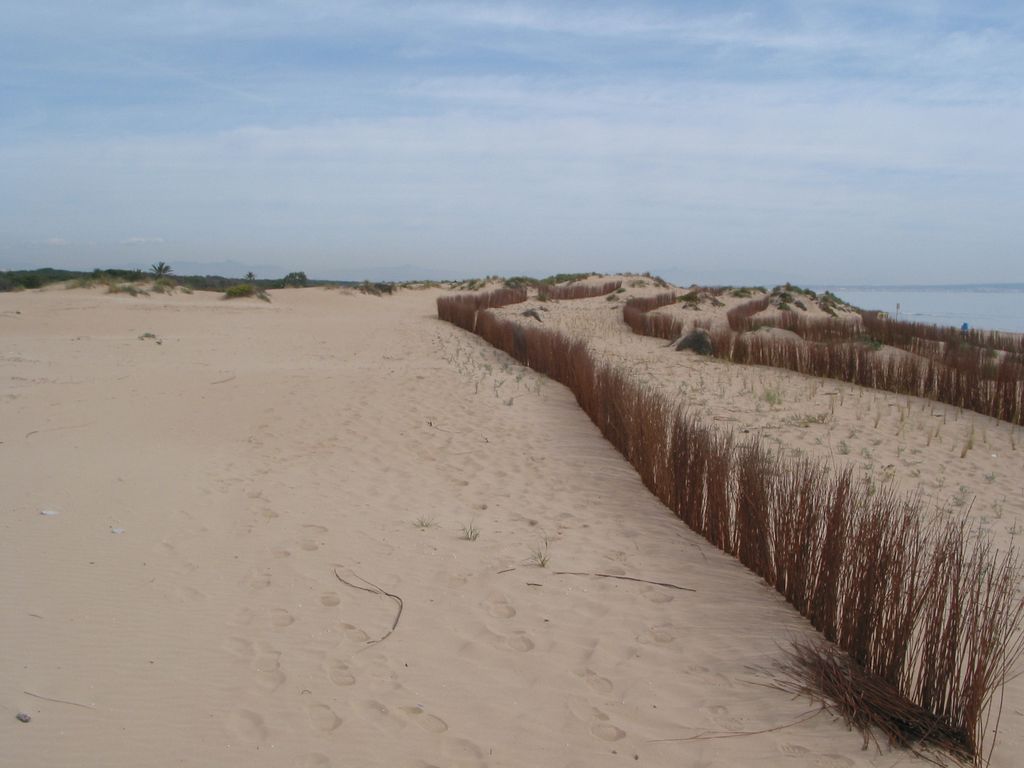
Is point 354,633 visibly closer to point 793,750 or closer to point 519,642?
point 519,642

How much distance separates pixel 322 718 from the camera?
2.47 m

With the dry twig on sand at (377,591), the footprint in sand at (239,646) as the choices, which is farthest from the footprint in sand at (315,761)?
the dry twig on sand at (377,591)

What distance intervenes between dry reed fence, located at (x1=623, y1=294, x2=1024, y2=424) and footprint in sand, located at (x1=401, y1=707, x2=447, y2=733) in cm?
815

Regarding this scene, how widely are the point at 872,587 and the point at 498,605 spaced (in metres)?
1.63

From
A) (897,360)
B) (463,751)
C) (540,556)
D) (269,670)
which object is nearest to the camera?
(463,751)

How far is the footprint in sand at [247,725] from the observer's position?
236 cm

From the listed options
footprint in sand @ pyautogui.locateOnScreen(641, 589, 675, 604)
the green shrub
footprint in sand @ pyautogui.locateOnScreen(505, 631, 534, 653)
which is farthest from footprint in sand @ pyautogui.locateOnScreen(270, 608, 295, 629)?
the green shrub

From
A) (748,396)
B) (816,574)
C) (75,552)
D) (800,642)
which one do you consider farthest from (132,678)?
(748,396)

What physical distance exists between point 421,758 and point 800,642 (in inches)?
65.7

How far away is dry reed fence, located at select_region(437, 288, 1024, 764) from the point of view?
236cm

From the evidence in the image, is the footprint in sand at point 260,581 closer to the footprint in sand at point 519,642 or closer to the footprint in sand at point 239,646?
the footprint in sand at point 239,646

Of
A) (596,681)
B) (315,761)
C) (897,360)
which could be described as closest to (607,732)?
(596,681)

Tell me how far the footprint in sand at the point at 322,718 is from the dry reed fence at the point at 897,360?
843cm

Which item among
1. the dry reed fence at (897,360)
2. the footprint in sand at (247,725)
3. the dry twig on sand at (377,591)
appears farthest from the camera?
the dry reed fence at (897,360)
